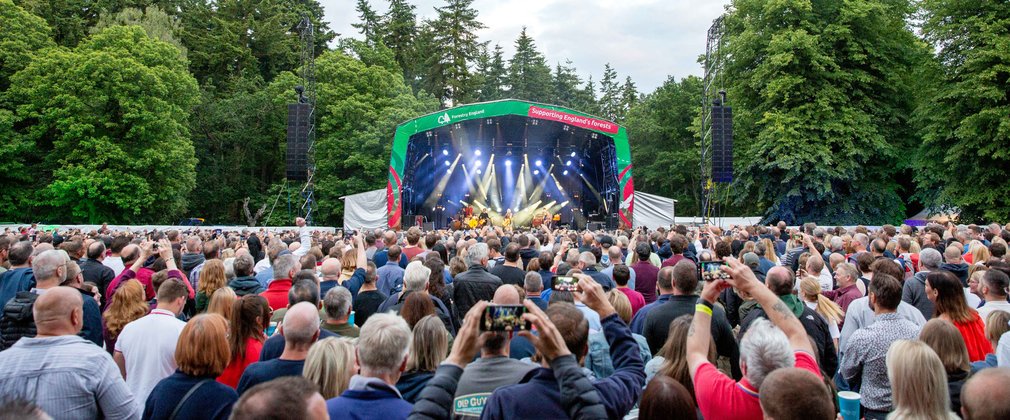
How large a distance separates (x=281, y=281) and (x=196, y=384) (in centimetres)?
234

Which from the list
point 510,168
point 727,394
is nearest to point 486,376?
point 727,394

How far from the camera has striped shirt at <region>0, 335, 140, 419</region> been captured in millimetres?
2527

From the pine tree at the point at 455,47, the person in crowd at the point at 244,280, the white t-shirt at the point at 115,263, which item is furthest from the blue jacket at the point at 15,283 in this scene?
the pine tree at the point at 455,47

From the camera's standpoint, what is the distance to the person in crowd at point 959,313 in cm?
370

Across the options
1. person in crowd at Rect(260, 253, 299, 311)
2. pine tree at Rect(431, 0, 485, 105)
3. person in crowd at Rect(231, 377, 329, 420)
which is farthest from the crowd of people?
pine tree at Rect(431, 0, 485, 105)

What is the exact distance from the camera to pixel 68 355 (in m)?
2.60

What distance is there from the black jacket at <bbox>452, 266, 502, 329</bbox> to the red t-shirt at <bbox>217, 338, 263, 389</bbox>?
203 centimetres

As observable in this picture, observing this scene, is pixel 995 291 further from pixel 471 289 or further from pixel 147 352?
pixel 147 352

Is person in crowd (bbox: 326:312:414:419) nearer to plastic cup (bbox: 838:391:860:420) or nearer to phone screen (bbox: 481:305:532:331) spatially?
phone screen (bbox: 481:305:532:331)

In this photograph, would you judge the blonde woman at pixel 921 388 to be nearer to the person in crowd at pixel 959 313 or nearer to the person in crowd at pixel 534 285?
the person in crowd at pixel 959 313

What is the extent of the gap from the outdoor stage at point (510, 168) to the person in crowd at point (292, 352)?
1684 centimetres

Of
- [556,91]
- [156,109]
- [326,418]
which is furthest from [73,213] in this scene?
[556,91]

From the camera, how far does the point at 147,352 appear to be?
324cm

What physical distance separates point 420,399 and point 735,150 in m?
25.9
